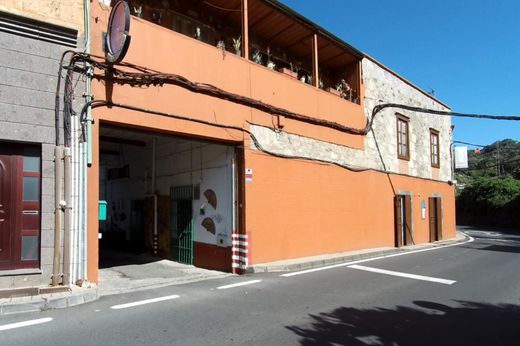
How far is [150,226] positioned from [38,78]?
8175 mm

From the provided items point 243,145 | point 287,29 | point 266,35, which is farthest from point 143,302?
point 266,35

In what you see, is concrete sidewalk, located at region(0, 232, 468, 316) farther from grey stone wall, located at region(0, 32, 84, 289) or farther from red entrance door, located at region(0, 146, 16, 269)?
red entrance door, located at region(0, 146, 16, 269)

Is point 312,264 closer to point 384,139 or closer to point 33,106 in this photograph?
point 33,106

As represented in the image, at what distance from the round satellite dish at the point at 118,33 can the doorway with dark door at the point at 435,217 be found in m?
18.0

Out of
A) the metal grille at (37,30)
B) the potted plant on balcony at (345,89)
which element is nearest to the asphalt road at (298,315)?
the metal grille at (37,30)

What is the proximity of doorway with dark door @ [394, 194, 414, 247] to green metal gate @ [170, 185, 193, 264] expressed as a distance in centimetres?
910

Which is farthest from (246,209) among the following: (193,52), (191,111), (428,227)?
(428,227)

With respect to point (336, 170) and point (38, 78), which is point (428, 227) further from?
point (38, 78)

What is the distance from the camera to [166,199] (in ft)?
47.8

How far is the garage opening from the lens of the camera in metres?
12.1

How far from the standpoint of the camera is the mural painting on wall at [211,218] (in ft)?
40.3

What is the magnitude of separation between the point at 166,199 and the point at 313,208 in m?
Answer: 4.66

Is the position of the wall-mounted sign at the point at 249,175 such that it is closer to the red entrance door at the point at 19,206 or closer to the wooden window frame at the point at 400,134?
the red entrance door at the point at 19,206

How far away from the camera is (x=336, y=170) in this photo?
15219 millimetres
